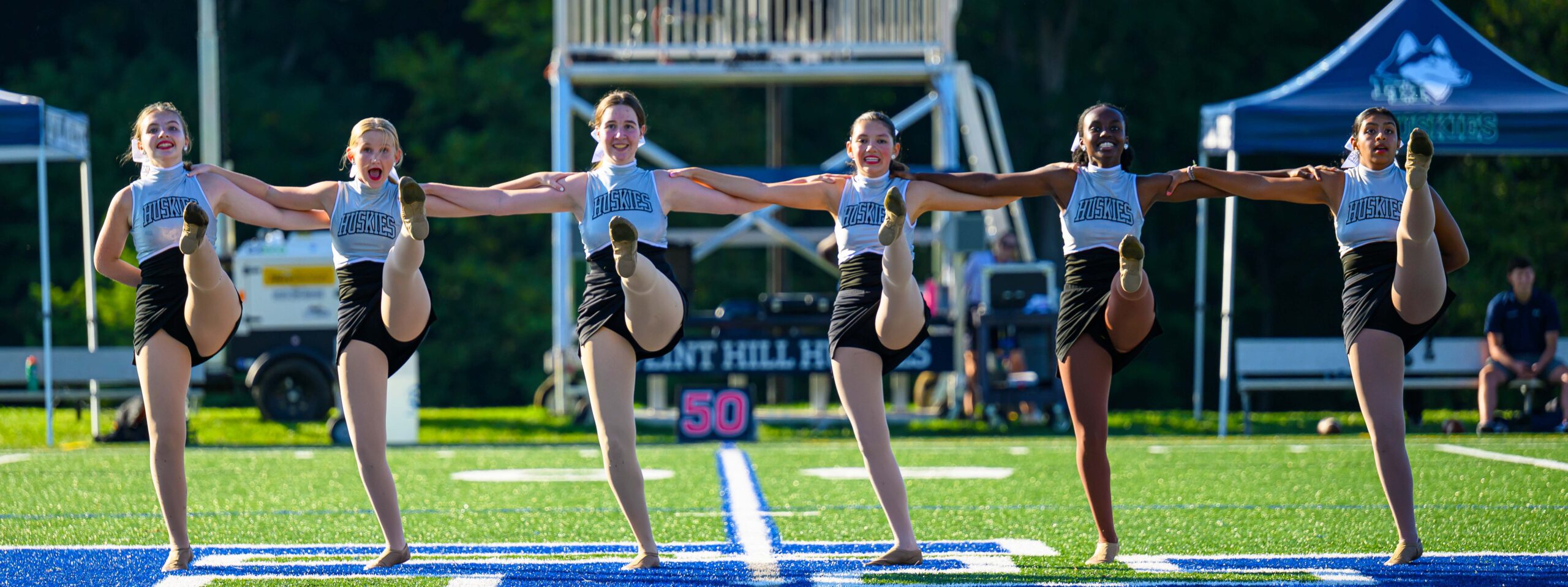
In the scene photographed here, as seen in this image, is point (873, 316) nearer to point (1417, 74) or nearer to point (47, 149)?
point (1417, 74)

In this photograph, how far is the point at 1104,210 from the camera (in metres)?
5.34

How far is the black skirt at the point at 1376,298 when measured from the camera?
538 centimetres

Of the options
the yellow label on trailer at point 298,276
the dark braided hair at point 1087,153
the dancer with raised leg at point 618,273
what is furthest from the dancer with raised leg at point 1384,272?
the yellow label on trailer at point 298,276

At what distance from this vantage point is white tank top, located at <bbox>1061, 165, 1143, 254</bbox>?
534 cm

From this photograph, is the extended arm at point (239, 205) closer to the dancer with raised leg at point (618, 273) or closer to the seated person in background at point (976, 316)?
the dancer with raised leg at point (618, 273)

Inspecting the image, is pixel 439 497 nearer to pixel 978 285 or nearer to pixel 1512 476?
pixel 1512 476

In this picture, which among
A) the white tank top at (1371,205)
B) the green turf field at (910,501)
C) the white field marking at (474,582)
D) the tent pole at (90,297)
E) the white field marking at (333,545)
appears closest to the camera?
the white field marking at (474,582)

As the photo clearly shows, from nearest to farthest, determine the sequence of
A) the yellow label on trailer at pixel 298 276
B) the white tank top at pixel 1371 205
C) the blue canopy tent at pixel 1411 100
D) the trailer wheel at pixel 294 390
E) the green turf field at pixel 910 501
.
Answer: the white tank top at pixel 1371 205 < the green turf field at pixel 910 501 < the blue canopy tent at pixel 1411 100 < the trailer wheel at pixel 294 390 < the yellow label on trailer at pixel 298 276

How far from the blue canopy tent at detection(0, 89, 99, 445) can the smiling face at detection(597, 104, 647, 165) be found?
6899 millimetres

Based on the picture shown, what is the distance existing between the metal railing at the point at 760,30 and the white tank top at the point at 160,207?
9.02 metres

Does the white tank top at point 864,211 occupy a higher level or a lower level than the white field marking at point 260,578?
higher

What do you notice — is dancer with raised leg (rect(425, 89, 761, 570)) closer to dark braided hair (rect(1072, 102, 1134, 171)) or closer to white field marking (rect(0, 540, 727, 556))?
white field marking (rect(0, 540, 727, 556))

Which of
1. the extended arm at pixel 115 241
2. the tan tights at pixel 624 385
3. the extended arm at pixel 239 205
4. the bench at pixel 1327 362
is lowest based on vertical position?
the bench at pixel 1327 362

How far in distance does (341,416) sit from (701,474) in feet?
13.6
